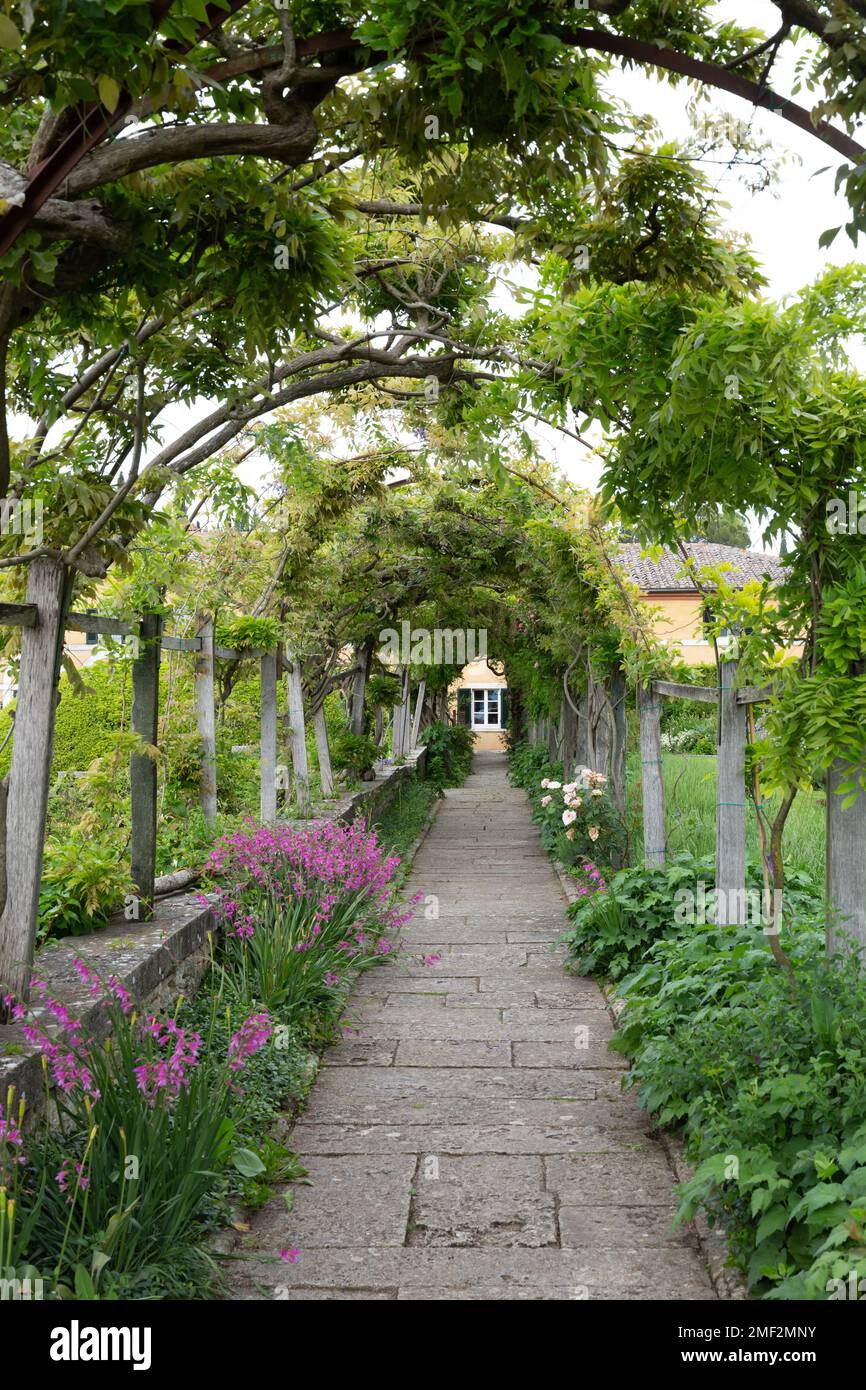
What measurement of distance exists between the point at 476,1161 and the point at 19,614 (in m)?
2.48

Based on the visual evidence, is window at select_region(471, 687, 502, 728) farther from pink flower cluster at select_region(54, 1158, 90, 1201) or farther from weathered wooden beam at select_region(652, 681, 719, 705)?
pink flower cluster at select_region(54, 1158, 90, 1201)

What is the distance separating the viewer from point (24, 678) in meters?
3.88

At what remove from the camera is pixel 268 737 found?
814cm

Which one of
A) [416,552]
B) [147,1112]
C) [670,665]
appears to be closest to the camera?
[147,1112]

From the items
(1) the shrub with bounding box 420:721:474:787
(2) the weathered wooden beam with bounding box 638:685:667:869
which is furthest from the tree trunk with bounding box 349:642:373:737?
(2) the weathered wooden beam with bounding box 638:685:667:869

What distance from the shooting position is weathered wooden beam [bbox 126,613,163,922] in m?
5.44

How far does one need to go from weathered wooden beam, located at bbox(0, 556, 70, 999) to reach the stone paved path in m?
1.18

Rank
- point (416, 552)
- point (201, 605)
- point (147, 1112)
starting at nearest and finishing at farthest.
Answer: point (147, 1112) < point (201, 605) < point (416, 552)

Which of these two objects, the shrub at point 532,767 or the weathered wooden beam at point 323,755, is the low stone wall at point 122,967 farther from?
the shrub at point 532,767

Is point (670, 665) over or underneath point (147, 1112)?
over

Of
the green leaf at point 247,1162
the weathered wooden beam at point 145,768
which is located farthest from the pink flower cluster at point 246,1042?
the weathered wooden beam at point 145,768

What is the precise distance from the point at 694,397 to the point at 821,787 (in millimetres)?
1492
